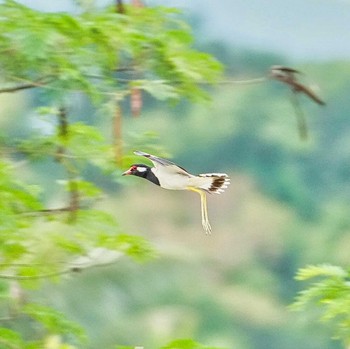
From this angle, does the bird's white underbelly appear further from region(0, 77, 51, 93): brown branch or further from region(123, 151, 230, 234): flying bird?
region(0, 77, 51, 93): brown branch

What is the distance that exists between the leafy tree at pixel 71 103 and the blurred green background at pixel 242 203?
485mm

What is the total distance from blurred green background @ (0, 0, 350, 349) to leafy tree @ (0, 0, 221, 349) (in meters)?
0.48

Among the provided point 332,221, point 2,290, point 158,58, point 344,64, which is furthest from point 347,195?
point 2,290

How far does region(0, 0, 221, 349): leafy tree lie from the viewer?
156 cm

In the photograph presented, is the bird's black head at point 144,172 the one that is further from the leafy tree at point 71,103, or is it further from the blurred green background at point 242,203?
the blurred green background at point 242,203

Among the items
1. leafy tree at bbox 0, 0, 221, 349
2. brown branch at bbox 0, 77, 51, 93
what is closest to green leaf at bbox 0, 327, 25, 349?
leafy tree at bbox 0, 0, 221, 349

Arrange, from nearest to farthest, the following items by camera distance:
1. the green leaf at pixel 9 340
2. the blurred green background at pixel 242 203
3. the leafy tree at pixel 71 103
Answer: the leafy tree at pixel 71 103, the green leaf at pixel 9 340, the blurred green background at pixel 242 203

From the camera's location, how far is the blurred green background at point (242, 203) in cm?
243

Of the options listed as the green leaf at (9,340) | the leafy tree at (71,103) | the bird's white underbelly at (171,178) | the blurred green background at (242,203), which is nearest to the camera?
the bird's white underbelly at (171,178)

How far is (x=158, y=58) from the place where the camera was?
172 centimetres

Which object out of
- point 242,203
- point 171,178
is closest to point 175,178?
point 171,178

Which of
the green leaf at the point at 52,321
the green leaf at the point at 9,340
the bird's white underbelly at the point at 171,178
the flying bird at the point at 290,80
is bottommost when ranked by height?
the green leaf at the point at 9,340

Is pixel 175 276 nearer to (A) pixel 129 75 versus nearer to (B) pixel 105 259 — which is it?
(B) pixel 105 259

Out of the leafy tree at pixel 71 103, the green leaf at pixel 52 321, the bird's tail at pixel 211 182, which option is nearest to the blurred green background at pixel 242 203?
the leafy tree at pixel 71 103
